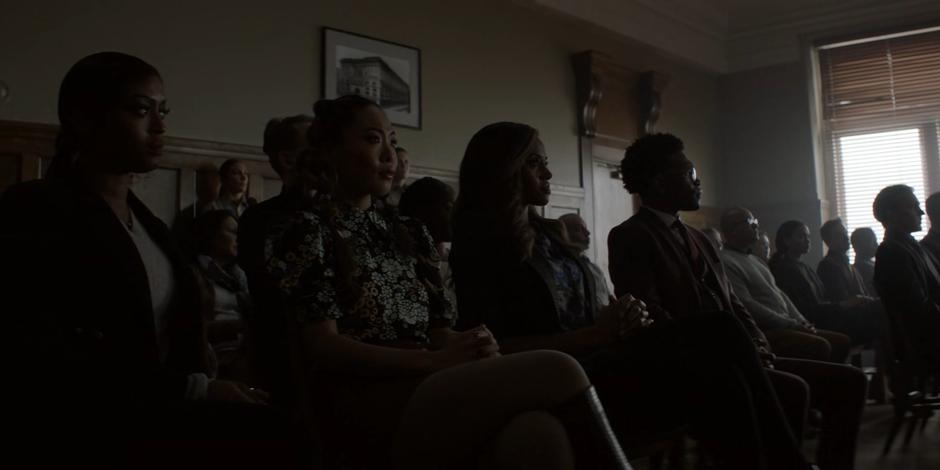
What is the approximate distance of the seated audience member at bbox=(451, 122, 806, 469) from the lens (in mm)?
1668

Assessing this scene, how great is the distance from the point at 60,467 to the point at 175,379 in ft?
0.72

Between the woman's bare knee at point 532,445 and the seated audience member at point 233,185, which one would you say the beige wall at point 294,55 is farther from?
the woman's bare knee at point 532,445

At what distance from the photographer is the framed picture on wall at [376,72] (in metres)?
4.61

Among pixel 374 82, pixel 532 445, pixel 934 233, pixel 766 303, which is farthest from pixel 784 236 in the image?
pixel 532 445

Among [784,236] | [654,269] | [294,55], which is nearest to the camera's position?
[654,269]

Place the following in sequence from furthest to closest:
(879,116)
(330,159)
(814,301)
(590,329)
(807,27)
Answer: (807,27), (879,116), (814,301), (590,329), (330,159)

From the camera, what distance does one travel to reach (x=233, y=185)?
150 inches

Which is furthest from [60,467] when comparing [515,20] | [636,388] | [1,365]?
[515,20]

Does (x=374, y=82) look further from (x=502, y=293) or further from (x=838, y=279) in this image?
(x=838, y=279)

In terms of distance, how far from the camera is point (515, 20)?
5934mm

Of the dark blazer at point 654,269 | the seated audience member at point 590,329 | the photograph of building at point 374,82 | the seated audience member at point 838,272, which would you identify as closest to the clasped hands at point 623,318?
the seated audience member at point 590,329

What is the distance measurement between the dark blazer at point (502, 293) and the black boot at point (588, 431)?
28.0 inches

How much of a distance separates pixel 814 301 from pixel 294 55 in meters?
3.37

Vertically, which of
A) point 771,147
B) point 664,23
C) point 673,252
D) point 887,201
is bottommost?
point 673,252
